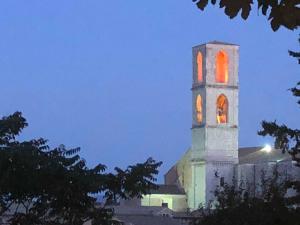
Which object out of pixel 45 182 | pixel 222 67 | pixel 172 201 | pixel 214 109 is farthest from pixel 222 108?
pixel 45 182

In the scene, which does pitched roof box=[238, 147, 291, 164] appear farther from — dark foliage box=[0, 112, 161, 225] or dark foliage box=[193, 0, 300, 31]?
dark foliage box=[193, 0, 300, 31]

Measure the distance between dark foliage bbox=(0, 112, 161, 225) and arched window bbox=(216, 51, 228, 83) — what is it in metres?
80.1

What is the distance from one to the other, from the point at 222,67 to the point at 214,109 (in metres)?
4.71

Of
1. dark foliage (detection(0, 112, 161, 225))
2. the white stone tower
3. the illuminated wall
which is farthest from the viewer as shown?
the illuminated wall

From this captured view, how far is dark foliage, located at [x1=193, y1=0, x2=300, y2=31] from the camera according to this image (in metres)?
3.54

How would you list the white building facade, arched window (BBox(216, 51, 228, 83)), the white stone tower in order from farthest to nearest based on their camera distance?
arched window (BBox(216, 51, 228, 83)) < the white stone tower < the white building facade

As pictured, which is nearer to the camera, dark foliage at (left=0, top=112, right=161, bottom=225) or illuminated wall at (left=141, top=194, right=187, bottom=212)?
dark foliage at (left=0, top=112, right=161, bottom=225)

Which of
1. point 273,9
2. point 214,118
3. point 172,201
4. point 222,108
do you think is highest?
point 222,108

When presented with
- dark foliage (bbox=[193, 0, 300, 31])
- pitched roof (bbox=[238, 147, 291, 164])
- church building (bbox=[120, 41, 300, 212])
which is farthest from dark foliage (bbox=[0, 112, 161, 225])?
church building (bbox=[120, 41, 300, 212])

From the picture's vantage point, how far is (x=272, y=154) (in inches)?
3637

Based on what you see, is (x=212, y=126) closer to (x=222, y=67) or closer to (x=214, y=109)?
(x=214, y=109)

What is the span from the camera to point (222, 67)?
313 feet

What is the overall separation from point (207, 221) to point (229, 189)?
180 inches

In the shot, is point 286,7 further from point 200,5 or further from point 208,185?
point 208,185
